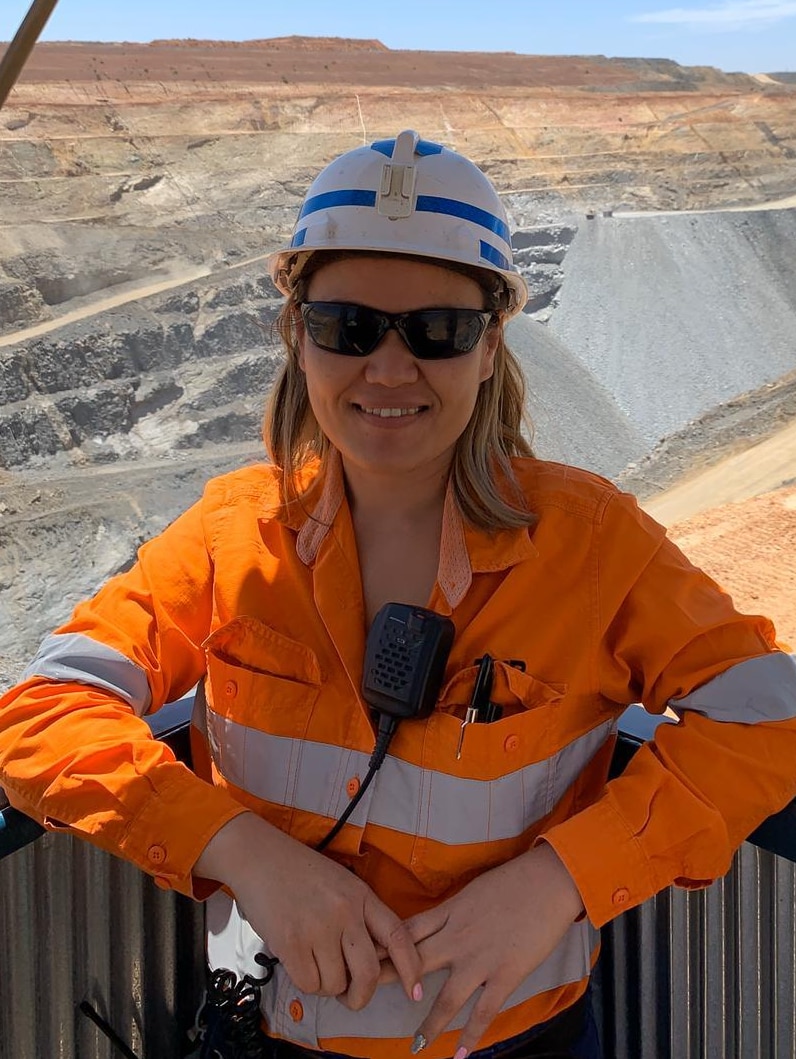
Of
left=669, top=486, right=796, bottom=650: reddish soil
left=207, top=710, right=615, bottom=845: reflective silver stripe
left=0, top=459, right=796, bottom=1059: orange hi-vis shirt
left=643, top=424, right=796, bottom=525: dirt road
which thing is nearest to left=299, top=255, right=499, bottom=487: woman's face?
left=0, top=459, right=796, bottom=1059: orange hi-vis shirt

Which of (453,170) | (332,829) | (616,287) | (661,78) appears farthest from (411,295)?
(661,78)

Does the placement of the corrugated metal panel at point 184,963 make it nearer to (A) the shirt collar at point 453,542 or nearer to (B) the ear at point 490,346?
(A) the shirt collar at point 453,542

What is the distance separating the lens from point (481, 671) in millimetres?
1376

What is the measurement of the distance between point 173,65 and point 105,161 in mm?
9494

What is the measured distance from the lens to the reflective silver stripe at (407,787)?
1.35 m

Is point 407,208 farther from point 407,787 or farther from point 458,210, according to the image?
point 407,787

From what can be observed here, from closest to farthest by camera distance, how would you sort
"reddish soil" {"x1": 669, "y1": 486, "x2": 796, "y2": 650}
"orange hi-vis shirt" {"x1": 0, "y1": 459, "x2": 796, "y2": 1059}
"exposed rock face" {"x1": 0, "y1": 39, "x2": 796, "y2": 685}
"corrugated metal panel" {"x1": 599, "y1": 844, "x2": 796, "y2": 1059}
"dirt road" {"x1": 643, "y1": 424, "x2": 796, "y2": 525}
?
1. "orange hi-vis shirt" {"x1": 0, "y1": 459, "x2": 796, "y2": 1059}
2. "corrugated metal panel" {"x1": 599, "y1": 844, "x2": 796, "y2": 1059}
3. "reddish soil" {"x1": 669, "y1": 486, "x2": 796, "y2": 650}
4. "dirt road" {"x1": 643, "y1": 424, "x2": 796, "y2": 525}
5. "exposed rock face" {"x1": 0, "y1": 39, "x2": 796, "y2": 685}

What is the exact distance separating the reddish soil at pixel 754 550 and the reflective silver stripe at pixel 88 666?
5.65 metres

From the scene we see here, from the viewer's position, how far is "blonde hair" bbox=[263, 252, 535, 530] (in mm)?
1505

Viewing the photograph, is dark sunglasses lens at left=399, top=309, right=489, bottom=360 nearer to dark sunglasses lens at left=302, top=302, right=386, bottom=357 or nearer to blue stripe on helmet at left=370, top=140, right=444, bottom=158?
dark sunglasses lens at left=302, top=302, right=386, bottom=357

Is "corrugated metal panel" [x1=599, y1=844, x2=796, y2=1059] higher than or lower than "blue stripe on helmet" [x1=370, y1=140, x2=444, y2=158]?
lower

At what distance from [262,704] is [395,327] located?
1.71 ft

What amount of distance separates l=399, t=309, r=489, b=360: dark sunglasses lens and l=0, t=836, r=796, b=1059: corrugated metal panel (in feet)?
2.62

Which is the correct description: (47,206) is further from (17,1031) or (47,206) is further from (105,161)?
(17,1031)
